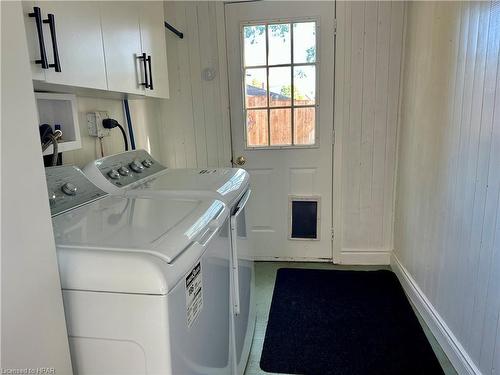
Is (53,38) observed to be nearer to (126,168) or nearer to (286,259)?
(126,168)

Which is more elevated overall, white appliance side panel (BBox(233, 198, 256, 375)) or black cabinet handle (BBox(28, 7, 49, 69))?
black cabinet handle (BBox(28, 7, 49, 69))

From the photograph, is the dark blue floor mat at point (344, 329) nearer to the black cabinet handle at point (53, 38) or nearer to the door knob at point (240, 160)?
the door knob at point (240, 160)

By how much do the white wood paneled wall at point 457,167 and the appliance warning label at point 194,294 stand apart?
1.14m

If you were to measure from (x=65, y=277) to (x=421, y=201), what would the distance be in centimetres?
200

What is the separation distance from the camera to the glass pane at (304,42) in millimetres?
2535

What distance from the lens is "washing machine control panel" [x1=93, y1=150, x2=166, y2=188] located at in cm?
146

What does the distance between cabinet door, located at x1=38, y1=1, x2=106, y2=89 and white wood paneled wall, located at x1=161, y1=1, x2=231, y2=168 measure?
56.3 inches

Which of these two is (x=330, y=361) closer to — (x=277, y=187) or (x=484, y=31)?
(x=277, y=187)

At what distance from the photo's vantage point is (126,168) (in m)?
1.62

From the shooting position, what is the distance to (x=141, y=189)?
4.69 ft

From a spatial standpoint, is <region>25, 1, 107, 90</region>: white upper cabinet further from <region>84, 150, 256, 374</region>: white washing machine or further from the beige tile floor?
the beige tile floor

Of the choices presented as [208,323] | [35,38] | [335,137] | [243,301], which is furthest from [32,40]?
[335,137]

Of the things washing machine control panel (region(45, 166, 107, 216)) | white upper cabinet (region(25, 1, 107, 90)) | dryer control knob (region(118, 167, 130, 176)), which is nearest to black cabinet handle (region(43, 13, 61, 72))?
white upper cabinet (region(25, 1, 107, 90))

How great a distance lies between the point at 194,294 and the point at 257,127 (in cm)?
198
